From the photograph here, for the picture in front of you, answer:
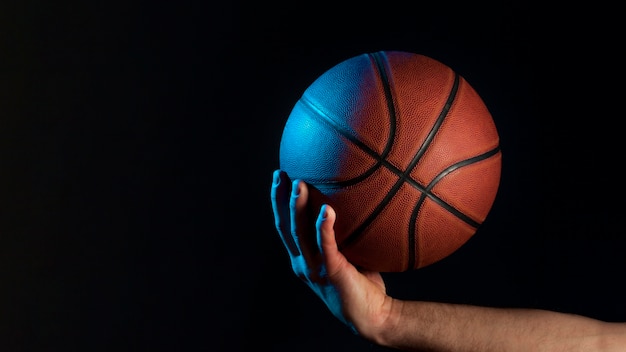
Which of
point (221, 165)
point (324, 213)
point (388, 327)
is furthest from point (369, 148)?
point (221, 165)

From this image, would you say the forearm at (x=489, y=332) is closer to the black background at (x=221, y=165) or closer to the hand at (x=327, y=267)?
the hand at (x=327, y=267)

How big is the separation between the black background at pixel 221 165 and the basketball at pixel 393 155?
933mm

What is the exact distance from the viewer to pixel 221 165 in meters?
2.26

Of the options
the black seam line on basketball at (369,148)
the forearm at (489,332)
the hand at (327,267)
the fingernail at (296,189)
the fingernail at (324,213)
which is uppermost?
the black seam line on basketball at (369,148)

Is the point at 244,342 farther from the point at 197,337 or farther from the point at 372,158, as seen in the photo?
the point at 372,158

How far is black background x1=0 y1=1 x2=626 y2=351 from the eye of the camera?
7.03 ft

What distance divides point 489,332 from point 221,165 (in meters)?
1.23

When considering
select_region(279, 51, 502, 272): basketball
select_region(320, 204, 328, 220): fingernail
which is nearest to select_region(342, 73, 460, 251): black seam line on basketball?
select_region(279, 51, 502, 272): basketball

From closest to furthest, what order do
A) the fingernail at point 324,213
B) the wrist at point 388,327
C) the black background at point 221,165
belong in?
the fingernail at point 324,213
the wrist at point 388,327
the black background at point 221,165

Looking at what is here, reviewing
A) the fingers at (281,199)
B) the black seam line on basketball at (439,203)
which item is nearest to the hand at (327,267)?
the fingers at (281,199)

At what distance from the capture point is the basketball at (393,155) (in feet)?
4.01

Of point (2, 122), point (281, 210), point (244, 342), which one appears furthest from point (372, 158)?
point (2, 122)

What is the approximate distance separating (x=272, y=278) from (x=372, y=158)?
3.86ft

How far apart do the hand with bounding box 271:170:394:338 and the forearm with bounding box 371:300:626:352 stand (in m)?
0.04
